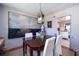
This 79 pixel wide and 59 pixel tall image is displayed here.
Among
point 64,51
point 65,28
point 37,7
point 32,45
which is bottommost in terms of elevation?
point 64,51

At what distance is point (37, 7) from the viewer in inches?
58.4

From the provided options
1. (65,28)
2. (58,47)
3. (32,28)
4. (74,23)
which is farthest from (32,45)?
(74,23)

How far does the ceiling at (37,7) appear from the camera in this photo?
1.43m

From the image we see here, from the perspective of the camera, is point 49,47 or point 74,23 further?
point 49,47

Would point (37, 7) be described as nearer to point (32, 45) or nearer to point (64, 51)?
point (32, 45)

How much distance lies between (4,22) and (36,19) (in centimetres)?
50

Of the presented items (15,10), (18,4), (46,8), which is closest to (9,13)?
(15,10)

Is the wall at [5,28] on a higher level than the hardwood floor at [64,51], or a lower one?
higher

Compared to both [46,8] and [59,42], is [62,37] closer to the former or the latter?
[59,42]

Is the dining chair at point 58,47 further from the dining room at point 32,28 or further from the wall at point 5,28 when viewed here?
the wall at point 5,28

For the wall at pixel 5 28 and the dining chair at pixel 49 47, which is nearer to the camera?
the wall at pixel 5 28

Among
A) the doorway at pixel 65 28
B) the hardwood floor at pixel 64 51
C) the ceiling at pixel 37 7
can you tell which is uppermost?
the ceiling at pixel 37 7

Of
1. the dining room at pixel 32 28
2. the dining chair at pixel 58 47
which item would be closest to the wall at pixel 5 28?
the dining room at pixel 32 28

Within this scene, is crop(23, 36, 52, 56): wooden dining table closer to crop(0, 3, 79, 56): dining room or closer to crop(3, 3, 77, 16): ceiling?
crop(0, 3, 79, 56): dining room
